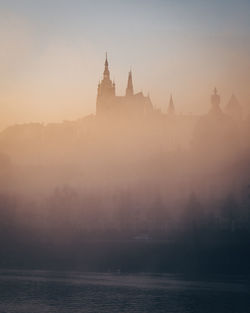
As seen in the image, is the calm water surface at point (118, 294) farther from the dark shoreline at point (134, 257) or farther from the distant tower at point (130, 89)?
the distant tower at point (130, 89)

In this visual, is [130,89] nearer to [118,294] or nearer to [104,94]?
[104,94]

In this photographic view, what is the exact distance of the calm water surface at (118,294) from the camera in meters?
60.2

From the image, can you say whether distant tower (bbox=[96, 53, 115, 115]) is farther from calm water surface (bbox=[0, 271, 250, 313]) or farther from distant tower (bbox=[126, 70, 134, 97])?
calm water surface (bbox=[0, 271, 250, 313])

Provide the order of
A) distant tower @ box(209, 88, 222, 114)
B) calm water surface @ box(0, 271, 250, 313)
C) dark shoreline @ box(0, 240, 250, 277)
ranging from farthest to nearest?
distant tower @ box(209, 88, 222, 114), dark shoreline @ box(0, 240, 250, 277), calm water surface @ box(0, 271, 250, 313)

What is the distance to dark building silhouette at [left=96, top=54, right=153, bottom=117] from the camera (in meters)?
173

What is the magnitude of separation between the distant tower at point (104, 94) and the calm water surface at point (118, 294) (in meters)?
96.2

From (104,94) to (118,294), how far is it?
113 meters

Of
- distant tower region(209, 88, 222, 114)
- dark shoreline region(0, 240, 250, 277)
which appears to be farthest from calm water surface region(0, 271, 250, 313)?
distant tower region(209, 88, 222, 114)

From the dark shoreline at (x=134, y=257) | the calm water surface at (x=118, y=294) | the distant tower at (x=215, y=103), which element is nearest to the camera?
the calm water surface at (x=118, y=294)

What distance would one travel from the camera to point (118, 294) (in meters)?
67.2

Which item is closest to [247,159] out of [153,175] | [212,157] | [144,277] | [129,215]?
[212,157]

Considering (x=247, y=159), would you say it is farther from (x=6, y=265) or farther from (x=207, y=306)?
(x=207, y=306)

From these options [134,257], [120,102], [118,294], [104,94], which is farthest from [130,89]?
[118,294]

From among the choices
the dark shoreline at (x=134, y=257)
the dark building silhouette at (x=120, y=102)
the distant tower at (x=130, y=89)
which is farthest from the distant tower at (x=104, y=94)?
the dark shoreline at (x=134, y=257)
